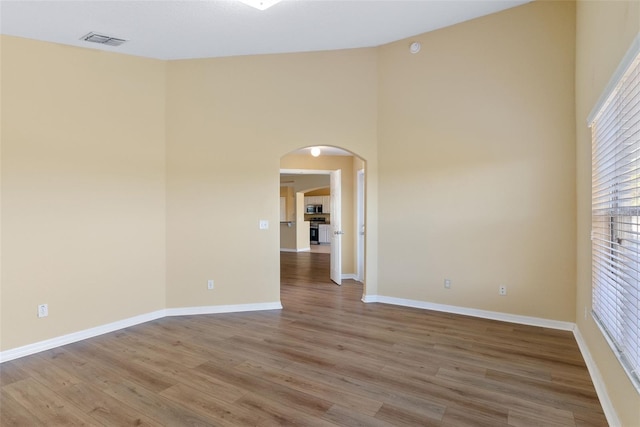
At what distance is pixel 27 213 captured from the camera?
3.18m

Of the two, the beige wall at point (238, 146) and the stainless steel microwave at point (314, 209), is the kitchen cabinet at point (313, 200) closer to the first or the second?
the stainless steel microwave at point (314, 209)

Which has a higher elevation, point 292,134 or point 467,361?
point 292,134

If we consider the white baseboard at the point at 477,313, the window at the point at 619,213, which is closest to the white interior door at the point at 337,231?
the white baseboard at the point at 477,313

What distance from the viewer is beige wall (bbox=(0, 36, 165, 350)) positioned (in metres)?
3.12

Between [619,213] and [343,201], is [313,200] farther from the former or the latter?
[619,213]

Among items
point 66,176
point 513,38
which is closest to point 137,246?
point 66,176

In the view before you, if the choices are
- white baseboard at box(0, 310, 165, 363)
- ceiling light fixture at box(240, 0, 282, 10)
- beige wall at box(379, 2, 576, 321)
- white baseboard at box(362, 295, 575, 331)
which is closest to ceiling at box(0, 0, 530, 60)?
ceiling light fixture at box(240, 0, 282, 10)

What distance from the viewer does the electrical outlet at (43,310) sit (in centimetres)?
327

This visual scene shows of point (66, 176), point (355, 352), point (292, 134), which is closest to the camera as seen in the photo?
point (355, 352)

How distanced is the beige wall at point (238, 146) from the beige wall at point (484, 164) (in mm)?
849

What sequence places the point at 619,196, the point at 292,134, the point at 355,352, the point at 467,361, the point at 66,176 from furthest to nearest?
the point at 292,134 < the point at 66,176 < the point at 355,352 < the point at 467,361 < the point at 619,196

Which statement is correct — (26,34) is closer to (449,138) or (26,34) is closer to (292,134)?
(292,134)

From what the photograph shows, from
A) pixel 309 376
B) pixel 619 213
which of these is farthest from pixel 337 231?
pixel 619 213

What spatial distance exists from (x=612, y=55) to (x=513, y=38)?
82.0 inches
